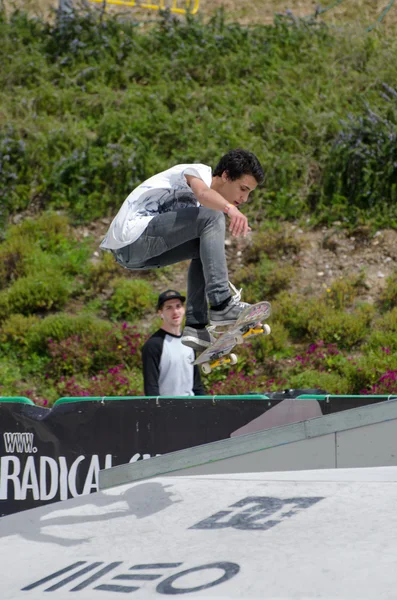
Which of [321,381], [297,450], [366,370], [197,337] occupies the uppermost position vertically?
[197,337]

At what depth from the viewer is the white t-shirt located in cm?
548

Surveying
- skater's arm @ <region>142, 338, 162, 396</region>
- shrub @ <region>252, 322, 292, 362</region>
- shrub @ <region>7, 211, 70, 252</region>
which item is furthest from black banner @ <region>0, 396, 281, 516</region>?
shrub @ <region>7, 211, 70, 252</region>

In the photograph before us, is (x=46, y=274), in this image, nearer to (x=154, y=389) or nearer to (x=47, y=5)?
(x=154, y=389)

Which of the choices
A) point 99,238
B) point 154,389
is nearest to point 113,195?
point 99,238

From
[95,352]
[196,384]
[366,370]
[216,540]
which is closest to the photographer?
[216,540]

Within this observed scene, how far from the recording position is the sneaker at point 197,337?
5945 mm

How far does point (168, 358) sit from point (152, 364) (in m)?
0.15

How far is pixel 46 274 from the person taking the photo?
12195 mm

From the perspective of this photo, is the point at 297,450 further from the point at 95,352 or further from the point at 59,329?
the point at 59,329

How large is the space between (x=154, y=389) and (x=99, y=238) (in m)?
6.21

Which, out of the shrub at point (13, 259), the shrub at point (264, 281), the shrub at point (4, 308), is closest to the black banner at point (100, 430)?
the shrub at point (264, 281)

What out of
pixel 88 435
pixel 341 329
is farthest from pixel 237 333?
pixel 341 329

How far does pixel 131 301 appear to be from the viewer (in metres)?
11.6

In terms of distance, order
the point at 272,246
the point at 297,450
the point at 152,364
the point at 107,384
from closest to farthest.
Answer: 1. the point at 297,450
2. the point at 152,364
3. the point at 107,384
4. the point at 272,246
